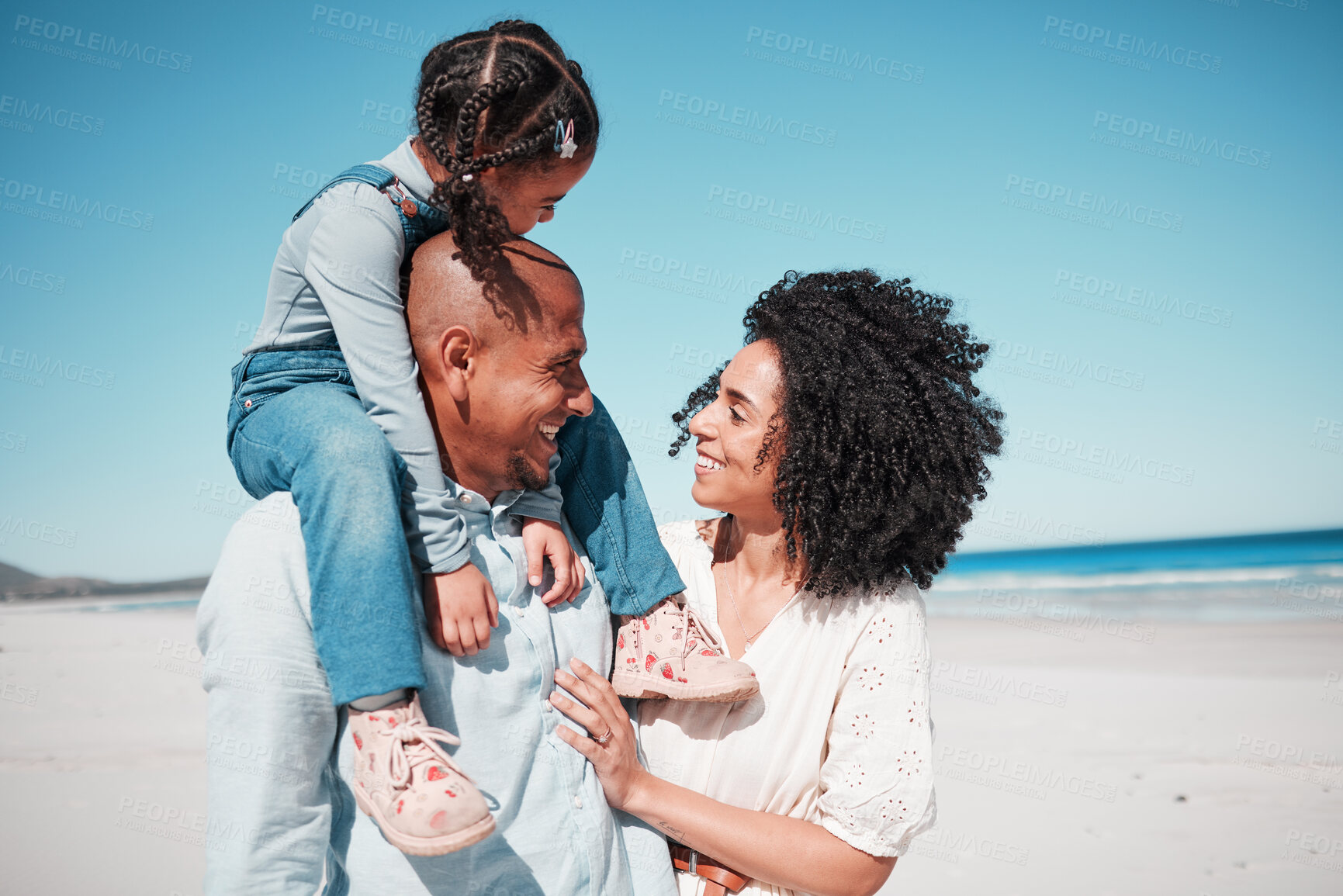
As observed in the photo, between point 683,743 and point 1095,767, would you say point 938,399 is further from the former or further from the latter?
point 1095,767

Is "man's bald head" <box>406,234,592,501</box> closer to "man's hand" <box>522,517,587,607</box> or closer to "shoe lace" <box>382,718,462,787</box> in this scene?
"man's hand" <box>522,517,587,607</box>

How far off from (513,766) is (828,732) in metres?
1.02

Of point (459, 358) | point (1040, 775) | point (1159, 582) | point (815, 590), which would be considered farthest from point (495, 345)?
point (1159, 582)

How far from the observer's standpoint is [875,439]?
275 cm

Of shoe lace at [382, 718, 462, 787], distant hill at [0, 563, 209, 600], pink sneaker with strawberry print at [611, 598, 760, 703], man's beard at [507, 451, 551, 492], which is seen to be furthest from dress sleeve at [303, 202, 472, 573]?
distant hill at [0, 563, 209, 600]

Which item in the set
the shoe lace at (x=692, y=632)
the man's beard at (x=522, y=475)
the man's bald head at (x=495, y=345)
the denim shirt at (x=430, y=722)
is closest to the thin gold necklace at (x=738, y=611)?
the shoe lace at (x=692, y=632)

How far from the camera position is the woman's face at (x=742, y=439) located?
2836mm

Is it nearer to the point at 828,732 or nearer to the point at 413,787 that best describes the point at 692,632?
the point at 828,732

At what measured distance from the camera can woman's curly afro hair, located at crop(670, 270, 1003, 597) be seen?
2.72m

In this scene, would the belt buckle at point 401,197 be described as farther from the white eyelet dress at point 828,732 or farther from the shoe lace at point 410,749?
the white eyelet dress at point 828,732

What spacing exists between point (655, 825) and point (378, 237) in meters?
1.68

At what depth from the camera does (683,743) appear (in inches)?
99.0

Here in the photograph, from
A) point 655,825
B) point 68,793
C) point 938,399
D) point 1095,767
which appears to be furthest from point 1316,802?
point 68,793

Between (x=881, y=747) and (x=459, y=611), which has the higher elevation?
(x=459, y=611)
